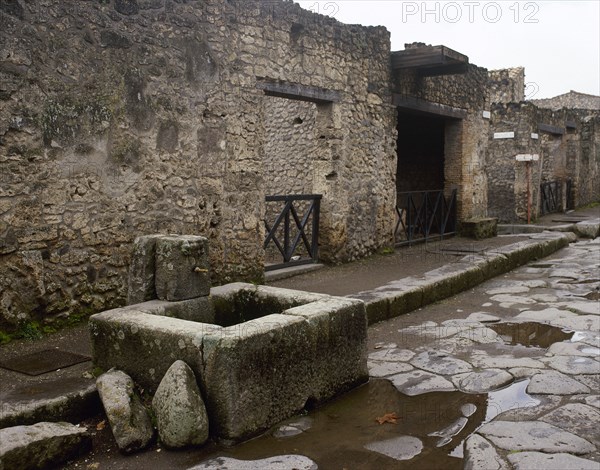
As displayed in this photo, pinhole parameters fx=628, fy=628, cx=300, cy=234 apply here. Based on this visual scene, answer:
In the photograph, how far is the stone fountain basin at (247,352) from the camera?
3.23 m

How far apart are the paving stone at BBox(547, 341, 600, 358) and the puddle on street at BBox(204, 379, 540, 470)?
30.8 inches

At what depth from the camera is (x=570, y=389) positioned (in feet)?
12.9

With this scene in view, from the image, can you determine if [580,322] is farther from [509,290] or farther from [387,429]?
[387,429]

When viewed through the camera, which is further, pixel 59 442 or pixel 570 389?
pixel 570 389

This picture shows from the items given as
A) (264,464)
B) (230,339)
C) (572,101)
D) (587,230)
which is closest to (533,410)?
(264,464)

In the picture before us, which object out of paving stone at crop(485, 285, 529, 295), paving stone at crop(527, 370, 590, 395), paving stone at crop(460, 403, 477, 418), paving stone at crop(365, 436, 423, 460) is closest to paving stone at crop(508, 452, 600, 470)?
paving stone at crop(365, 436, 423, 460)

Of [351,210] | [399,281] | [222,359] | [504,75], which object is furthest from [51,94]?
[504,75]

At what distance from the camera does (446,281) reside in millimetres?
6965

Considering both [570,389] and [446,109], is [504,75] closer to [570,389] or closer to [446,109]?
[446,109]

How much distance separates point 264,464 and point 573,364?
2.56m

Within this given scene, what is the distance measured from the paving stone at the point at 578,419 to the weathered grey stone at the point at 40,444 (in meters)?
2.46

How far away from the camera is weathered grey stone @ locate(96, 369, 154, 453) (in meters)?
3.12

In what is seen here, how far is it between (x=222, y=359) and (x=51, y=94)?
2831mm

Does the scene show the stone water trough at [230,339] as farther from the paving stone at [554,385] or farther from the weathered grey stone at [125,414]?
the paving stone at [554,385]
